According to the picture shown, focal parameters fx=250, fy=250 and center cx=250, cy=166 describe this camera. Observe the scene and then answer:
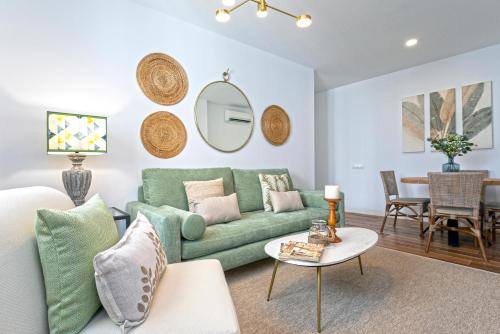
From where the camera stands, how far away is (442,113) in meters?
3.87

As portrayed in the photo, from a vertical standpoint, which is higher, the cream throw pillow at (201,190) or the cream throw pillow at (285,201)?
the cream throw pillow at (201,190)

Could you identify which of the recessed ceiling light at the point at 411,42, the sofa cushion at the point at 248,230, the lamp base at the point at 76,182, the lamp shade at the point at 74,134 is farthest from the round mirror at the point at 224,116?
the recessed ceiling light at the point at 411,42

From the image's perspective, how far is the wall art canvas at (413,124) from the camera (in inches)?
161

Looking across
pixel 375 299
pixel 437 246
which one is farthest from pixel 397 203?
pixel 375 299

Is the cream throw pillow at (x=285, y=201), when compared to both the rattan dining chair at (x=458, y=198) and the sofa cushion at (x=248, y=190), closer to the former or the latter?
the sofa cushion at (x=248, y=190)

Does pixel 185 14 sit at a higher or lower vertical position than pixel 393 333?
higher

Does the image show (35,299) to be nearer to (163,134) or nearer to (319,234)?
(319,234)

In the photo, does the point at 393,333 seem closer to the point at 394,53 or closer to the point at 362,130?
the point at 394,53

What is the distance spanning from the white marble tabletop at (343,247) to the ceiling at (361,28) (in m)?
2.21

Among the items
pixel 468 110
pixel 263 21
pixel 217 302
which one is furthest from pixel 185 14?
pixel 468 110

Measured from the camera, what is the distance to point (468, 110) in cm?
364

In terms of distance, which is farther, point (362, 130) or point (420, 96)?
point (362, 130)

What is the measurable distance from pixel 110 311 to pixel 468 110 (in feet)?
15.7

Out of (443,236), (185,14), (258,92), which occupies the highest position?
(185,14)
